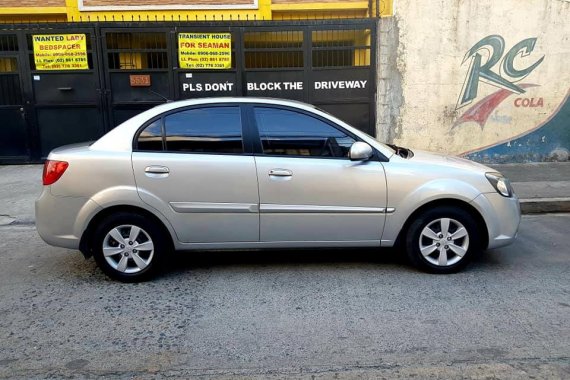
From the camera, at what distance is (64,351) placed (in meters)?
3.35

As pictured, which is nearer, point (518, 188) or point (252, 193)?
point (252, 193)

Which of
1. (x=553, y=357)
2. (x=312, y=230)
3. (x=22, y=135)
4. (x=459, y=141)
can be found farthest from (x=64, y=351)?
(x=459, y=141)

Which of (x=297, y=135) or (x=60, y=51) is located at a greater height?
(x=60, y=51)

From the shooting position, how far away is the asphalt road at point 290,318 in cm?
315

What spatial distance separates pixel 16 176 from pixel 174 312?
6707mm

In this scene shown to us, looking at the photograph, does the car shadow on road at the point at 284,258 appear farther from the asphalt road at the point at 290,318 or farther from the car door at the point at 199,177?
the car door at the point at 199,177

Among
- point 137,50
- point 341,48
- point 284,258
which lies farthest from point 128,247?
point 341,48

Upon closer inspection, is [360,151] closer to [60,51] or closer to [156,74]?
[156,74]

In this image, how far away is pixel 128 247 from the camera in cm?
446

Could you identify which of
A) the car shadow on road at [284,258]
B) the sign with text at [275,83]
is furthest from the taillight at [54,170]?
the sign with text at [275,83]

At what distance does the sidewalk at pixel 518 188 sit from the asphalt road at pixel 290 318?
1866 millimetres

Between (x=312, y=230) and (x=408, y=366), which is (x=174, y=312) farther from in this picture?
(x=408, y=366)

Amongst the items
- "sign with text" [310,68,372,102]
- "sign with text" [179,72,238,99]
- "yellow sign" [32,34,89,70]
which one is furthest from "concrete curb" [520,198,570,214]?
"yellow sign" [32,34,89,70]

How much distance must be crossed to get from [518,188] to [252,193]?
535cm
